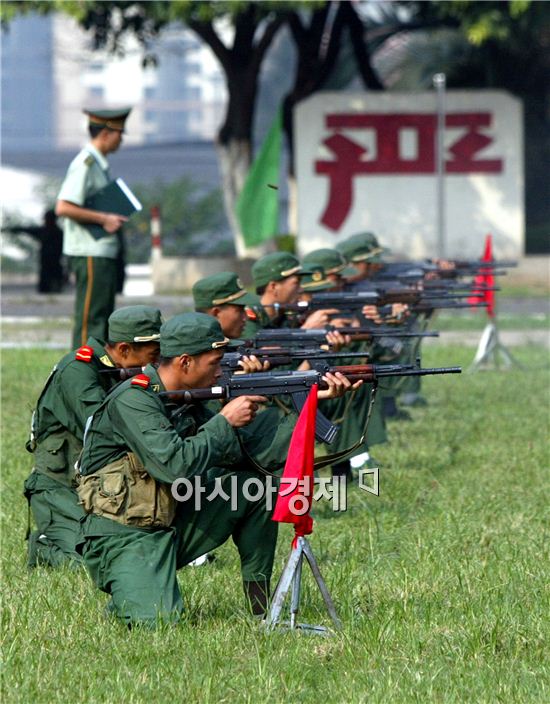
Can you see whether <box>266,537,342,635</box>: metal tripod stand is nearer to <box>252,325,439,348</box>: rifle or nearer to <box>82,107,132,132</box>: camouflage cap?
<box>252,325,439,348</box>: rifle

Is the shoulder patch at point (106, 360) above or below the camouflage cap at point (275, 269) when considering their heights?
below

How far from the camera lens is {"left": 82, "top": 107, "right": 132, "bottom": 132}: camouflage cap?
1055 centimetres

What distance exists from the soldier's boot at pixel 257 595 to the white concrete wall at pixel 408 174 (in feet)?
67.7

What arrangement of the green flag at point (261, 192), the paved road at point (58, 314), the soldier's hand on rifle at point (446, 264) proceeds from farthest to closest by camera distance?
the green flag at point (261, 192) < the paved road at point (58, 314) < the soldier's hand on rifle at point (446, 264)

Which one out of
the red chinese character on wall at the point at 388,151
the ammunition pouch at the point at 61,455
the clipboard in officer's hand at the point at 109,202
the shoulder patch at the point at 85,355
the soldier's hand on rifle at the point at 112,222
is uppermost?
the red chinese character on wall at the point at 388,151

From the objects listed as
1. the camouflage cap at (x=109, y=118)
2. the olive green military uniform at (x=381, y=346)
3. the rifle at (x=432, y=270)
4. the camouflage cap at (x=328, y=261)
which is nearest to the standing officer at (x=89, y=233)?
the camouflage cap at (x=109, y=118)

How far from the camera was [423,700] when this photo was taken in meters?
5.19

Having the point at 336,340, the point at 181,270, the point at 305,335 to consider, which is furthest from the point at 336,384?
the point at 181,270

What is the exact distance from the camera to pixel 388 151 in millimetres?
27047

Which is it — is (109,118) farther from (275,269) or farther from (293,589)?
(293,589)

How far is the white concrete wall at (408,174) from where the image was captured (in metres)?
26.8

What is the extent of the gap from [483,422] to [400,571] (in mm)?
5198

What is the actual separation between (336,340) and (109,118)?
236 centimetres

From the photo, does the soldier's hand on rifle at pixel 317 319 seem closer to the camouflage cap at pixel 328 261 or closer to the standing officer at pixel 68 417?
the camouflage cap at pixel 328 261
